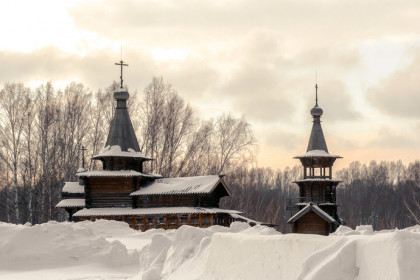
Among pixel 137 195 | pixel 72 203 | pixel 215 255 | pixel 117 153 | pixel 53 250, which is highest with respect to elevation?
pixel 117 153

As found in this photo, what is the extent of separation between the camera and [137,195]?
33375mm

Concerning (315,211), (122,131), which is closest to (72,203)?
(122,131)

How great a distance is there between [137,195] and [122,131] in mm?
4460

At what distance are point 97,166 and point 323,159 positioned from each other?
1690cm

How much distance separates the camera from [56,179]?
140ft

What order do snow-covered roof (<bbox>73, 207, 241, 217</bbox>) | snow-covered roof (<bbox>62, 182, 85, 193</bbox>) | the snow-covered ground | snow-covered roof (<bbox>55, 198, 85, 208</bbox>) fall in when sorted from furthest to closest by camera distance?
snow-covered roof (<bbox>62, 182, 85, 193</bbox>), snow-covered roof (<bbox>55, 198, 85, 208</bbox>), snow-covered roof (<bbox>73, 207, 241, 217</bbox>), the snow-covered ground

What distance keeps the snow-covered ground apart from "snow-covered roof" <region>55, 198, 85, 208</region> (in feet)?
65.5

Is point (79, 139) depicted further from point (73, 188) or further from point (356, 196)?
point (356, 196)

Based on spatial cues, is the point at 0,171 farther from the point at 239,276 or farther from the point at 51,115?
the point at 239,276

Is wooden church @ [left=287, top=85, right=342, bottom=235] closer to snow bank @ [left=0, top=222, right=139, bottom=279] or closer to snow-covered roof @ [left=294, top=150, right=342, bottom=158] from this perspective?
snow-covered roof @ [left=294, top=150, right=342, bottom=158]

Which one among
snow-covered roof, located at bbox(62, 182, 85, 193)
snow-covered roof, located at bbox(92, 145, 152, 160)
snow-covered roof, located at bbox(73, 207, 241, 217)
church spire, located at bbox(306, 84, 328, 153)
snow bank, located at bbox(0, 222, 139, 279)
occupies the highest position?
church spire, located at bbox(306, 84, 328, 153)

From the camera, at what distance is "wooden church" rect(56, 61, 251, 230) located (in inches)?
1259

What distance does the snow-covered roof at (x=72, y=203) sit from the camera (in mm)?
35938

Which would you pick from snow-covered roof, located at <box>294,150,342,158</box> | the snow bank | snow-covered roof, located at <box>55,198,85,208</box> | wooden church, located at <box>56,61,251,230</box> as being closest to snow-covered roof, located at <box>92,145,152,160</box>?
wooden church, located at <box>56,61,251,230</box>
